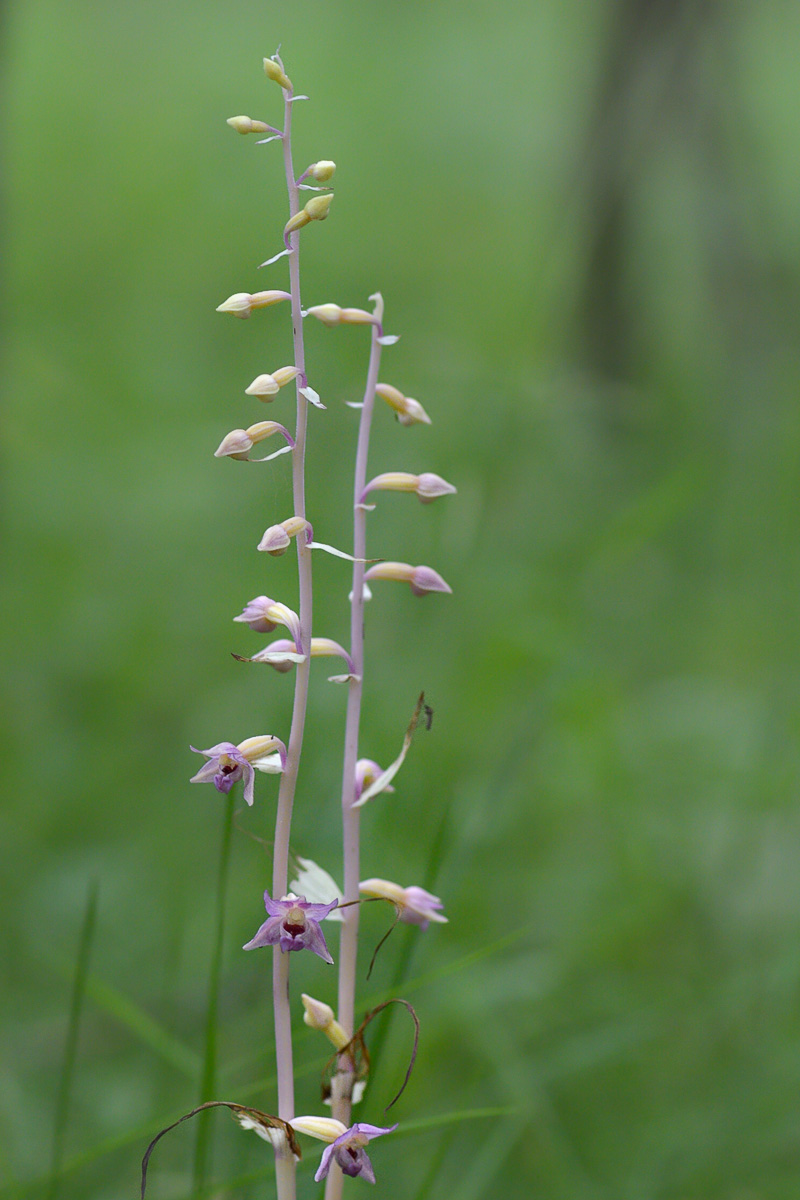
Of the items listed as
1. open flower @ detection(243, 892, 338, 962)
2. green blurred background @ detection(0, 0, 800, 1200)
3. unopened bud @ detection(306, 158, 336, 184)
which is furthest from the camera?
green blurred background @ detection(0, 0, 800, 1200)

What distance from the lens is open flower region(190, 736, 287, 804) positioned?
1012mm

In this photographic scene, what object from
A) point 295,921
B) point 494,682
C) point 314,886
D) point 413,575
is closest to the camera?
point 295,921

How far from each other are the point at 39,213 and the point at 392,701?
9.63 meters

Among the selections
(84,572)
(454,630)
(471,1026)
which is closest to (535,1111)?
(471,1026)

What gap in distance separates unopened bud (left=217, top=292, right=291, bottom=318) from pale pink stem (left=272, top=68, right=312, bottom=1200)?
2.5 inches

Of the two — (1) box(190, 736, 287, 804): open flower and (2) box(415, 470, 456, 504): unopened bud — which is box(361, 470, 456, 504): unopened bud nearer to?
(2) box(415, 470, 456, 504): unopened bud

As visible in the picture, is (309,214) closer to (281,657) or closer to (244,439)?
(244,439)

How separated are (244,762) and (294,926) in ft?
0.50

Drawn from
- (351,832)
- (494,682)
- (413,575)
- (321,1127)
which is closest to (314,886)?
(351,832)

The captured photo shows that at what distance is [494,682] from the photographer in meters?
4.38

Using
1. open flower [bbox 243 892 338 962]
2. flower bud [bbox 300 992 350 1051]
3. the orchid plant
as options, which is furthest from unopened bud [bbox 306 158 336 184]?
flower bud [bbox 300 992 350 1051]

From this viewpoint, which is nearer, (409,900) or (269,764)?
(269,764)

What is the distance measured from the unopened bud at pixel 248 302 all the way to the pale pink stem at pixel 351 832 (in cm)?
10

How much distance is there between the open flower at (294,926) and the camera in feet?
3.18
